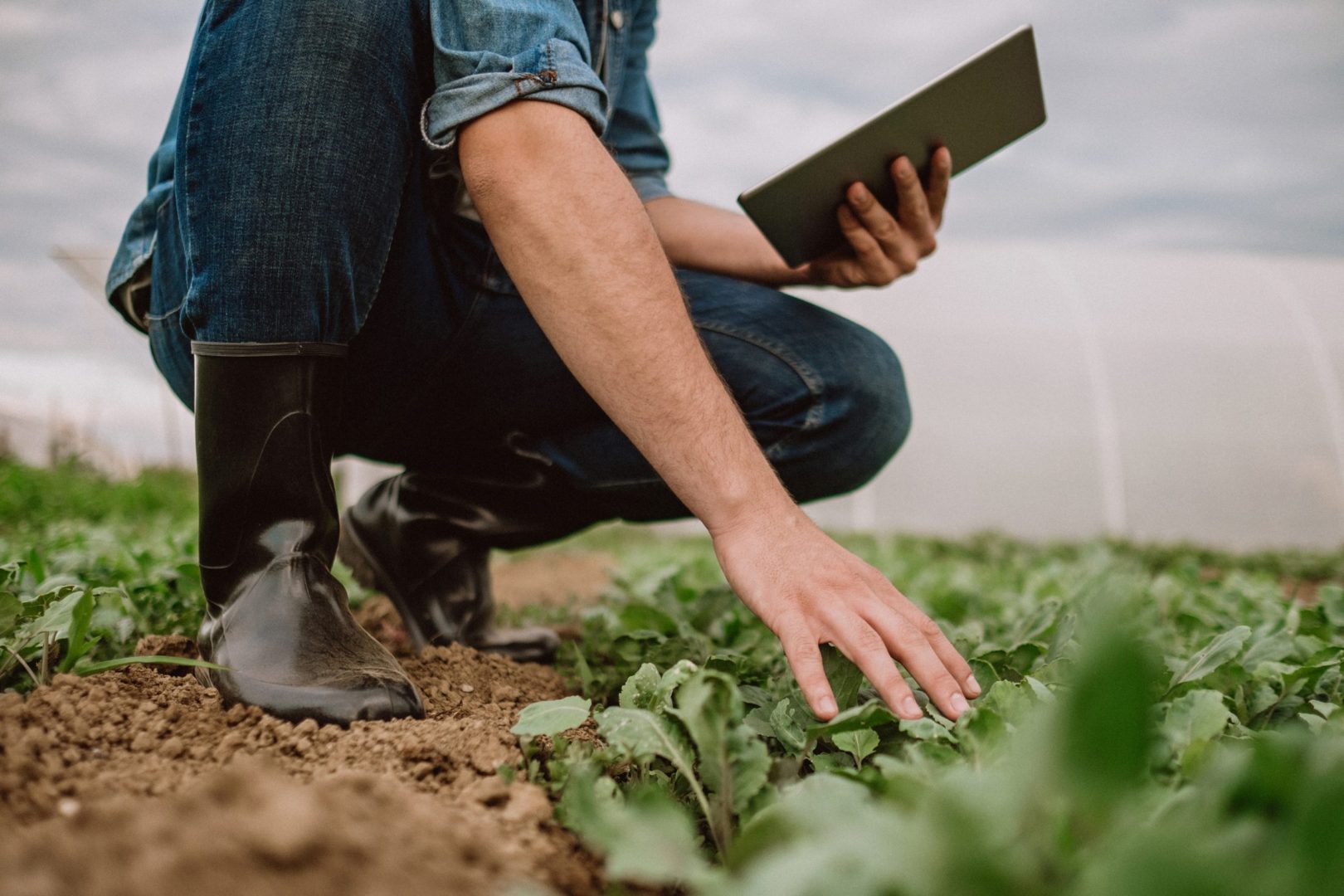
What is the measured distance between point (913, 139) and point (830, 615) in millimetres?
900

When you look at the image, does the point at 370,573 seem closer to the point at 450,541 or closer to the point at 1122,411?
the point at 450,541

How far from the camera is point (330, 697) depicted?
0.90 m

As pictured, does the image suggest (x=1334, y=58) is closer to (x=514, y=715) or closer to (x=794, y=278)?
(x=794, y=278)

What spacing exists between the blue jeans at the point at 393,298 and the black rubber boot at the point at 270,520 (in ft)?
0.19

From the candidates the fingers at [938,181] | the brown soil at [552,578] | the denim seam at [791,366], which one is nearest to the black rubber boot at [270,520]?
the denim seam at [791,366]

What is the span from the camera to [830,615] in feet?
2.85

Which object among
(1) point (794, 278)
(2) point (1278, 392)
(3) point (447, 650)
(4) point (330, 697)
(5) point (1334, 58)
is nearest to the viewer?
(4) point (330, 697)

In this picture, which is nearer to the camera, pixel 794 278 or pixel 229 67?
pixel 229 67

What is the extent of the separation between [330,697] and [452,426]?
0.78 metres

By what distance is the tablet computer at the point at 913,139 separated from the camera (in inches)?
53.0

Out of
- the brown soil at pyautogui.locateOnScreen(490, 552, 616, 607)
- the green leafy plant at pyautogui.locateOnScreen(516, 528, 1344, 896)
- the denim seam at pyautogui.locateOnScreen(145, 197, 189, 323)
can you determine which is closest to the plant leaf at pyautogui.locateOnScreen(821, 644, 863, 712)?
the green leafy plant at pyautogui.locateOnScreen(516, 528, 1344, 896)

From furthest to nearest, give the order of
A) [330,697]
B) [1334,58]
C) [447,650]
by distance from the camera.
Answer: [1334,58] < [447,650] < [330,697]

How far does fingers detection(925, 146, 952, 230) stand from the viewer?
1.47 m

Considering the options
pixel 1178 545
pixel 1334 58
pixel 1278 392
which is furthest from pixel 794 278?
pixel 1334 58
